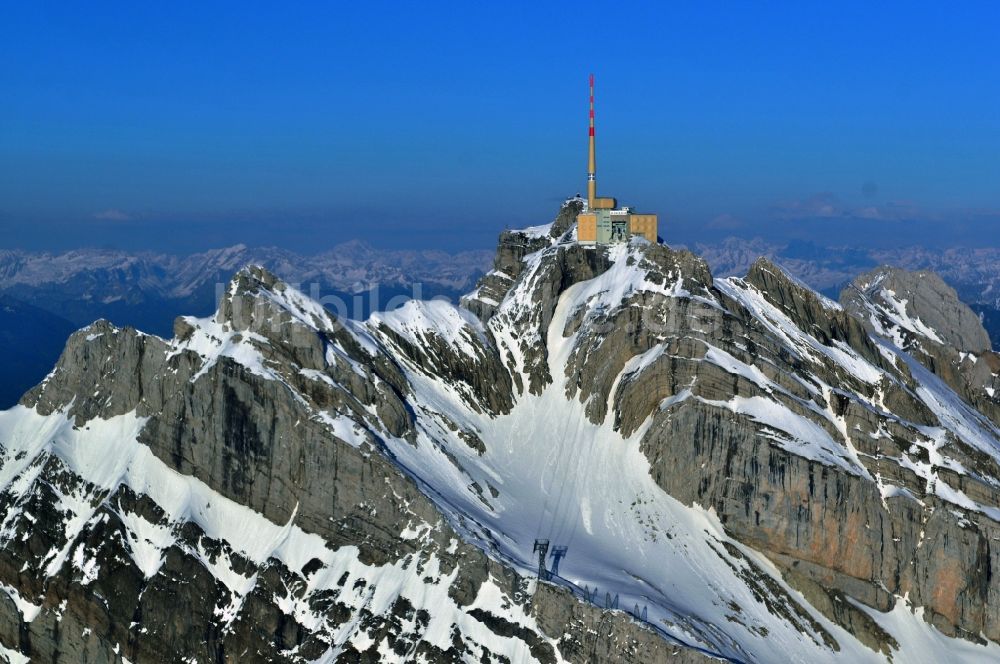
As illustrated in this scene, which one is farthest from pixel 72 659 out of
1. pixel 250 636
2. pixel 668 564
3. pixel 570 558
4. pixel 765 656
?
pixel 765 656

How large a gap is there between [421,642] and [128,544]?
5496 centimetres

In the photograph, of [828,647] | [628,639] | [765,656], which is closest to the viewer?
[628,639]

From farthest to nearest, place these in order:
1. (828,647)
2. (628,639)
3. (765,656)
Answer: (828,647)
(765,656)
(628,639)

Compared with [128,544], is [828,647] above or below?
below

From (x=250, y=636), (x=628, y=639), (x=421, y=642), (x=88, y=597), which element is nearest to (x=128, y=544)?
(x=88, y=597)

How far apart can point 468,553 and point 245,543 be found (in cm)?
4057

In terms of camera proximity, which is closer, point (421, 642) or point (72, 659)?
point (421, 642)

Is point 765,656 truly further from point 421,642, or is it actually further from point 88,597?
point 88,597

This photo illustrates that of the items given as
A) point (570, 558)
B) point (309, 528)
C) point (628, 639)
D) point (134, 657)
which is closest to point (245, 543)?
point (309, 528)

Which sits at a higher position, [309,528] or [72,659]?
[309,528]

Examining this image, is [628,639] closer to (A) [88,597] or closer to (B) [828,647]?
(B) [828,647]

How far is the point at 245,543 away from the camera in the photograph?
198m

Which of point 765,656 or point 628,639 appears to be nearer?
point 628,639

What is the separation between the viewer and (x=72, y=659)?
197375 mm
